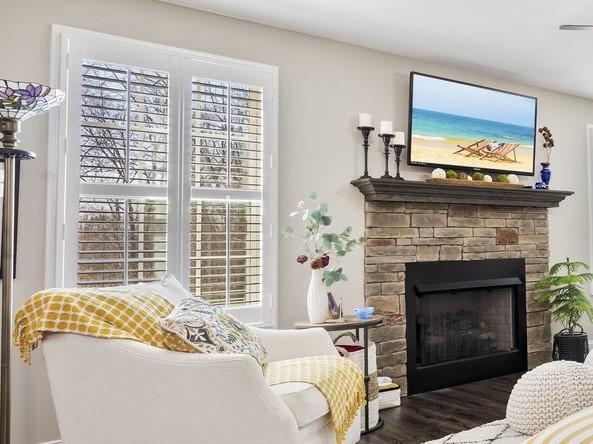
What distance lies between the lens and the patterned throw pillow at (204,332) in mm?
1901

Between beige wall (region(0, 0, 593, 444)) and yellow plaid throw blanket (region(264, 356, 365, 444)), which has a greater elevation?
beige wall (region(0, 0, 593, 444))

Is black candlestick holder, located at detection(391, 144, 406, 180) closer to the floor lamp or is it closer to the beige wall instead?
the beige wall

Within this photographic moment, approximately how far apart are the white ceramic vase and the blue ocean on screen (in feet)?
4.81

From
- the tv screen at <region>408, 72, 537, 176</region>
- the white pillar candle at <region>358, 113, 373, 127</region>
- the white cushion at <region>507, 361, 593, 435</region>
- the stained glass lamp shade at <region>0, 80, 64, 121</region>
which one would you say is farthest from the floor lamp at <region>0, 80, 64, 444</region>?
the tv screen at <region>408, 72, 537, 176</region>

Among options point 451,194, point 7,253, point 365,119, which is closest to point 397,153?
point 365,119

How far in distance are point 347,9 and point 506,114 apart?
198 centimetres

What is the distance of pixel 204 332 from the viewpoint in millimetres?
1959

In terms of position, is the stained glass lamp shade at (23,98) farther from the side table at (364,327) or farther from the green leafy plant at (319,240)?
the side table at (364,327)

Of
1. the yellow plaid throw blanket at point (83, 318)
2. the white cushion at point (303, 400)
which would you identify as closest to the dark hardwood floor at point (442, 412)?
the white cushion at point (303, 400)

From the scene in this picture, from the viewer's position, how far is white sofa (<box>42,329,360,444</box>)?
1.81 meters

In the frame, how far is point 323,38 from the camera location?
12.2ft

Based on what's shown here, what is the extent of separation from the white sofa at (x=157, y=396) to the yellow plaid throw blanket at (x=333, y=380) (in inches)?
8.5

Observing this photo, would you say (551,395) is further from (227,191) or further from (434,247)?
(434,247)

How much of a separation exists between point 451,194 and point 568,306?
1.51 metres
